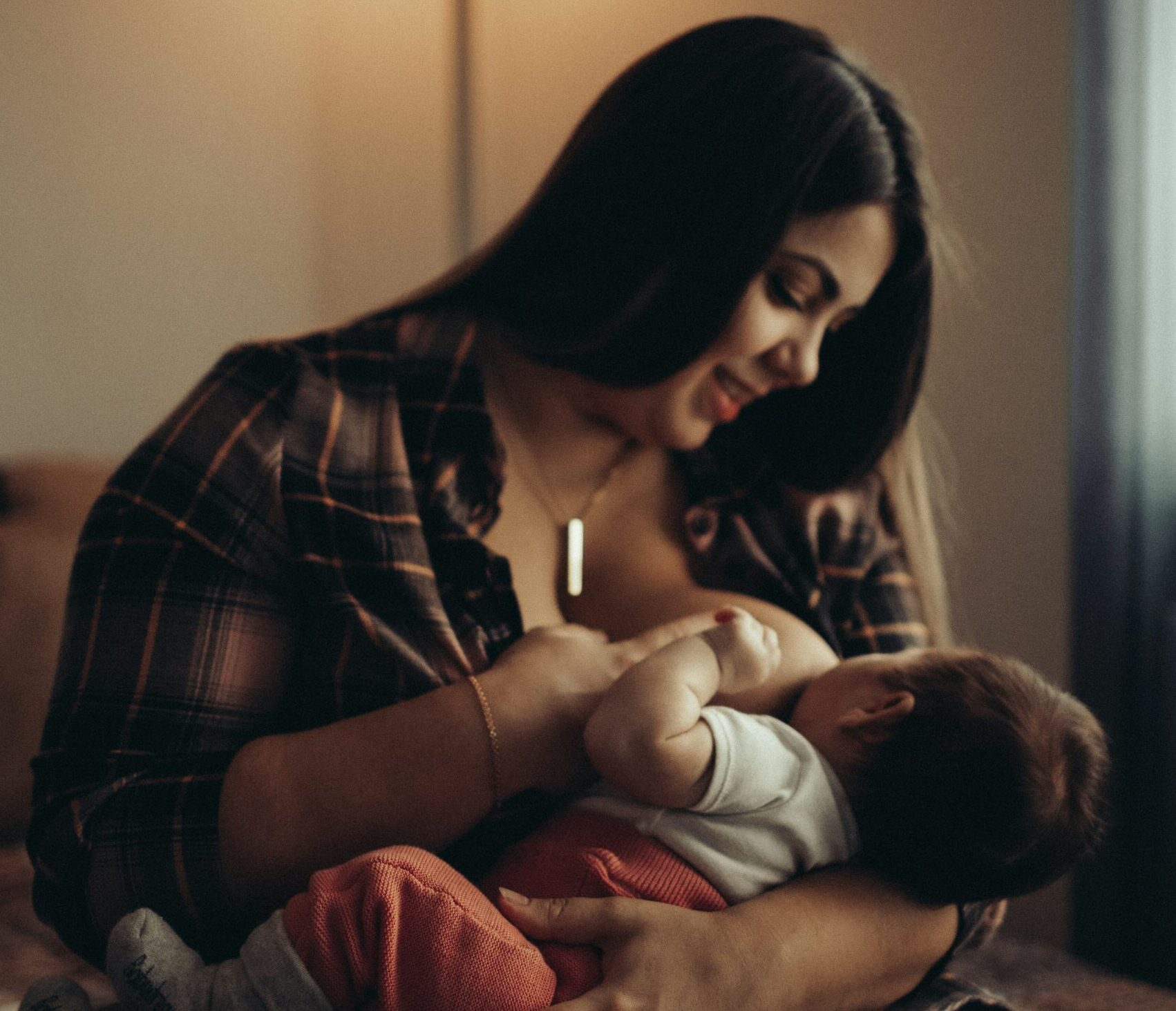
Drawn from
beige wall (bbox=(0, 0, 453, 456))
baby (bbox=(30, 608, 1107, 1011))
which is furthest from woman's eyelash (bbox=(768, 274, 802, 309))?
beige wall (bbox=(0, 0, 453, 456))

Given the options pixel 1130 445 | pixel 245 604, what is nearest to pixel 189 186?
pixel 245 604

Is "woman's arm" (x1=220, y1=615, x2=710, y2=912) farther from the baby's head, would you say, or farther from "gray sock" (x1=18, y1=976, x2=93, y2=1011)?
the baby's head

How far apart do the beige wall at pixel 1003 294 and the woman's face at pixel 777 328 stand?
778 millimetres

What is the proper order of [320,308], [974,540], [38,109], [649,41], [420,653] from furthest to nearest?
[320,308]
[649,41]
[38,109]
[974,540]
[420,653]

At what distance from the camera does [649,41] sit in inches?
104

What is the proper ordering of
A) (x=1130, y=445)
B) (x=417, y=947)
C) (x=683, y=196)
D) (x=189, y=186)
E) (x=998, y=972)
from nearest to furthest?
(x=417, y=947), (x=683, y=196), (x=998, y=972), (x=1130, y=445), (x=189, y=186)

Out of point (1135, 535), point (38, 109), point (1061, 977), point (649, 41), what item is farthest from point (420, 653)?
point (649, 41)

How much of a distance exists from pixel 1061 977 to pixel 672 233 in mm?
1069

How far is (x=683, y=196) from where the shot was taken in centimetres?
111

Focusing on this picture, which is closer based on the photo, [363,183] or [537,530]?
[537,530]

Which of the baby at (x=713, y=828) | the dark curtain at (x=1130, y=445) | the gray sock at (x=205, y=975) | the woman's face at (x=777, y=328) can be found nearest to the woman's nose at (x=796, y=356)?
the woman's face at (x=777, y=328)

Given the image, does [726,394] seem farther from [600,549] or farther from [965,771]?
[965,771]

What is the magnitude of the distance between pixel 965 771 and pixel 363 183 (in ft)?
8.02

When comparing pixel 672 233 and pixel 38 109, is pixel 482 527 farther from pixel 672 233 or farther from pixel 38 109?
pixel 38 109
